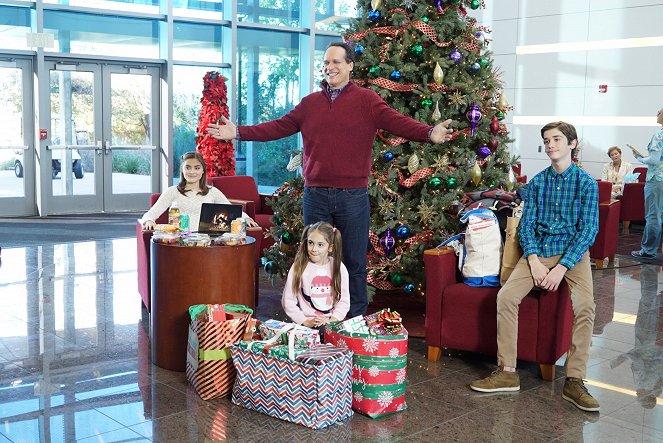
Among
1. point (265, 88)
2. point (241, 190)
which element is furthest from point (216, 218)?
point (265, 88)

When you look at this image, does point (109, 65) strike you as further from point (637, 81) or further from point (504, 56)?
point (637, 81)

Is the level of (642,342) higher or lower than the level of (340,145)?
lower

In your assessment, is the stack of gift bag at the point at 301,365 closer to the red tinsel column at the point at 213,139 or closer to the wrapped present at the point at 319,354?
the wrapped present at the point at 319,354

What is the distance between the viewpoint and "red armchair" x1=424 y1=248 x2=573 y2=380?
441 cm

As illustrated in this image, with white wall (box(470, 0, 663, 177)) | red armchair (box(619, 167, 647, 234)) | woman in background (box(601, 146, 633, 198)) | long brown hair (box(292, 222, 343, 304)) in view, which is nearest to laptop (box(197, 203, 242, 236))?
long brown hair (box(292, 222, 343, 304))

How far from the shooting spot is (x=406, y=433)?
3648 millimetres

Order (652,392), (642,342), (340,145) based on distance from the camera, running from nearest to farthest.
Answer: (652,392), (340,145), (642,342)

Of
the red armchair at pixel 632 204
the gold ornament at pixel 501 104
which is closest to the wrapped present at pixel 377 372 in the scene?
the gold ornament at pixel 501 104

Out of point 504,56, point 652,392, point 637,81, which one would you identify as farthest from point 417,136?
point 504,56

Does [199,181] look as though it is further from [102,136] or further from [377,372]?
[102,136]

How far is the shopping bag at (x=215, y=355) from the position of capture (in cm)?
399

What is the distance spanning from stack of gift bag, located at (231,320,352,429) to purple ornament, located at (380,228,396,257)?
72.4 inches

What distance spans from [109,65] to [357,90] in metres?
9.27

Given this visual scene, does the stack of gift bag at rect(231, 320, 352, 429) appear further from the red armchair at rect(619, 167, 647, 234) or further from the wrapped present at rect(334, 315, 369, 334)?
the red armchair at rect(619, 167, 647, 234)
